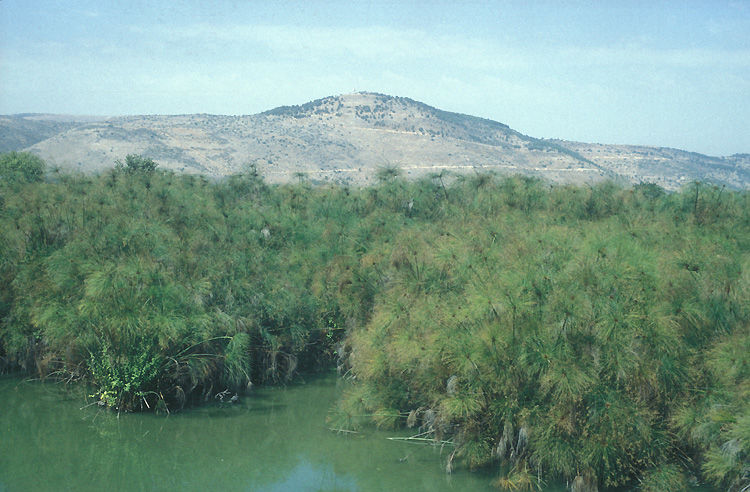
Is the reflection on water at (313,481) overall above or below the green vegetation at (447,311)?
below

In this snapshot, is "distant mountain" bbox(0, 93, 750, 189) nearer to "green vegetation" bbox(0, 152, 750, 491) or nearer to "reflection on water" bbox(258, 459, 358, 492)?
"green vegetation" bbox(0, 152, 750, 491)

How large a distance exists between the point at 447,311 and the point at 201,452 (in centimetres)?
547

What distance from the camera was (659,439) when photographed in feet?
33.9

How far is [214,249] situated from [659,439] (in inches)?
489

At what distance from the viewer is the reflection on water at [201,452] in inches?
459

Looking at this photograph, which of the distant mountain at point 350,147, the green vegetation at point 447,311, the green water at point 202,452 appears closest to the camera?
the green vegetation at point 447,311

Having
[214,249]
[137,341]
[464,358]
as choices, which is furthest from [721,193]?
[137,341]

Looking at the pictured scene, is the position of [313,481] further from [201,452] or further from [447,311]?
[447,311]

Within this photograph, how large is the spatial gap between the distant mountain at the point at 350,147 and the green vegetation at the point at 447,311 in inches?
1678

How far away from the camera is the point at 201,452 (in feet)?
42.2

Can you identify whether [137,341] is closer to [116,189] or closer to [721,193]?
[116,189]

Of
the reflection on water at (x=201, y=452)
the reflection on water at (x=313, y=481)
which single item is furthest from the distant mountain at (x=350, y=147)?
the reflection on water at (x=313, y=481)

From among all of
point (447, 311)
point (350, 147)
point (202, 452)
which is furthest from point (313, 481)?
point (350, 147)

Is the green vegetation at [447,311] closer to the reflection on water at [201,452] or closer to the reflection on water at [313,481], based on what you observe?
the reflection on water at [201,452]
